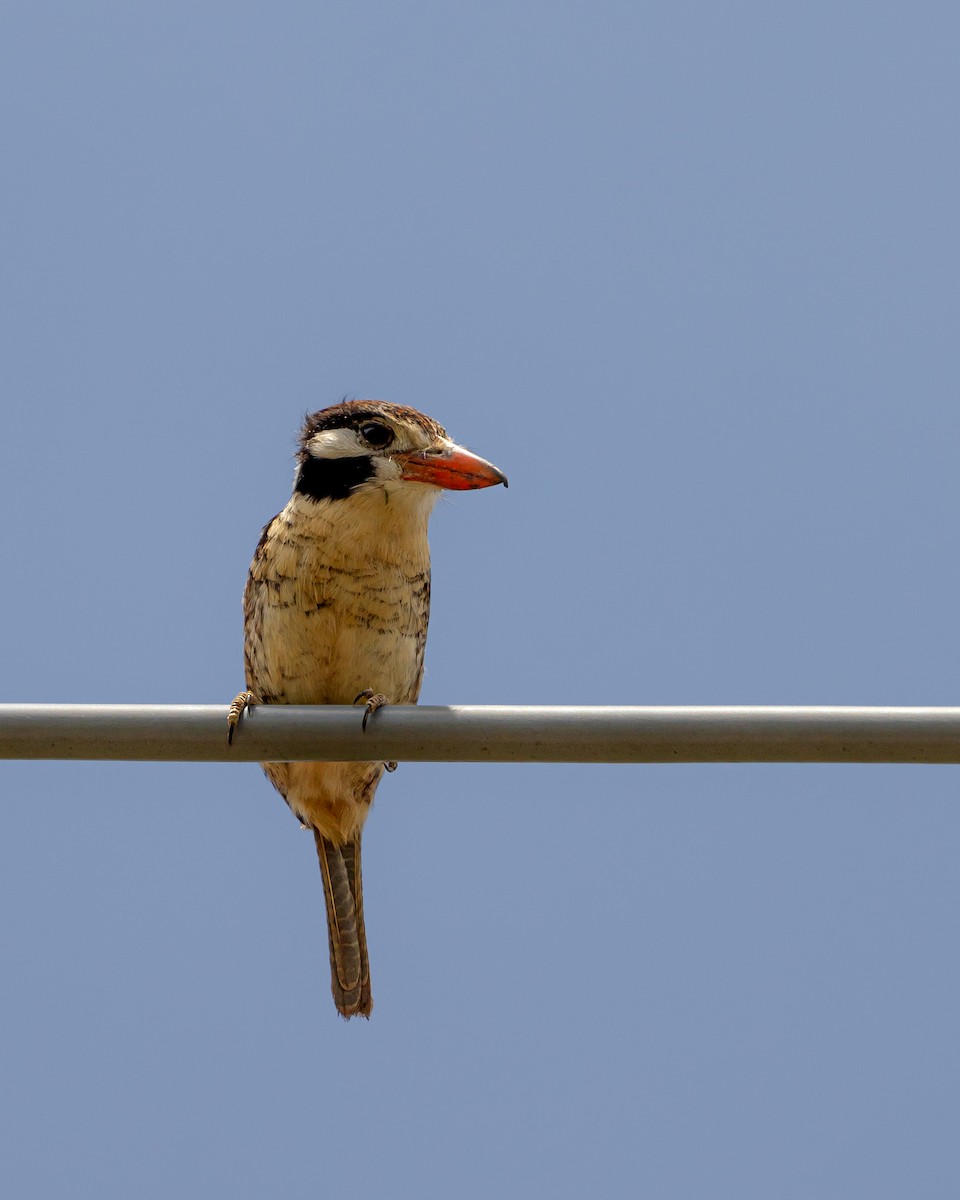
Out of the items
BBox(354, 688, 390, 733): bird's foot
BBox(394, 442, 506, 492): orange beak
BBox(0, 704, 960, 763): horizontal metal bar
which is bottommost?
BBox(354, 688, 390, 733): bird's foot

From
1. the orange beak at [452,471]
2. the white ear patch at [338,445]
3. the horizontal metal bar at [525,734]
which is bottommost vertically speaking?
the horizontal metal bar at [525,734]

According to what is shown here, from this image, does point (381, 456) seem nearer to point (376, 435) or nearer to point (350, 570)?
point (376, 435)

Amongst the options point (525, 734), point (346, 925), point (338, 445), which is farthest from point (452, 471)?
point (525, 734)

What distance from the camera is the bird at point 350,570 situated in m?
3.44

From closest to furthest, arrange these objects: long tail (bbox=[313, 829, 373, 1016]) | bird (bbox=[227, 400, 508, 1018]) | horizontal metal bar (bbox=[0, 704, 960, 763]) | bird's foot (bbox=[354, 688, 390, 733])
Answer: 1. horizontal metal bar (bbox=[0, 704, 960, 763])
2. bird's foot (bbox=[354, 688, 390, 733])
3. bird (bbox=[227, 400, 508, 1018])
4. long tail (bbox=[313, 829, 373, 1016])

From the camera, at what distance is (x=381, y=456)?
11.7 feet

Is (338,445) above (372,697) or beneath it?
above

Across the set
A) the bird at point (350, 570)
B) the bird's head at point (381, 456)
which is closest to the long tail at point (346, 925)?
the bird at point (350, 570)

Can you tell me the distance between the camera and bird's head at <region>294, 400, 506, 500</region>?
3.51 m

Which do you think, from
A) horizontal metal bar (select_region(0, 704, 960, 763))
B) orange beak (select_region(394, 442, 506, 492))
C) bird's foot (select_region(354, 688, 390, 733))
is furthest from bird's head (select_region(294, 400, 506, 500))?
horizontal metal bar (select_region(0, 704, 960, 763))

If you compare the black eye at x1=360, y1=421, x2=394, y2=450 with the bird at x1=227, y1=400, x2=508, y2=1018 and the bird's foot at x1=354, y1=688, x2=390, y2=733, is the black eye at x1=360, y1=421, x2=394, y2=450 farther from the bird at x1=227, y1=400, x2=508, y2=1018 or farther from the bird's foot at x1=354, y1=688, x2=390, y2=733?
the bird's foot at x1=354, y1=688, x2=390, y2=733

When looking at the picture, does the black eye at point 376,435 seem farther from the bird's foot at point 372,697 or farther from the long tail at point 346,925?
the long tail at point 346,925

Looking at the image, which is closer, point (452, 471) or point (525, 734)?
point (525, 734)

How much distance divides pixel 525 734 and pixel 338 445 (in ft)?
5.56
